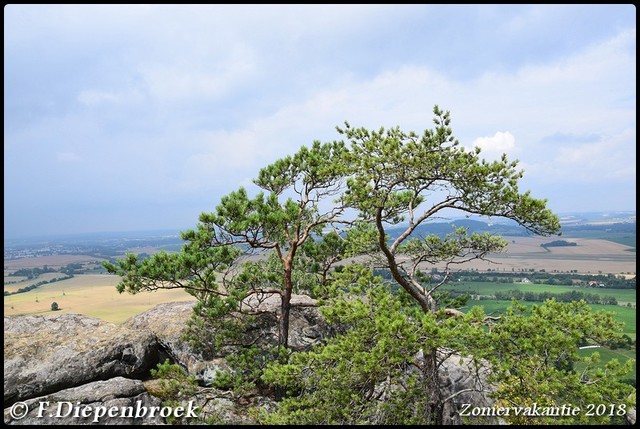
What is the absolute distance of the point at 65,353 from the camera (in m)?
9.84

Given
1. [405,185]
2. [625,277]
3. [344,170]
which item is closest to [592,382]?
[405,185]

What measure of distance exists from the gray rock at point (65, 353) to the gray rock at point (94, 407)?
0.49 meters

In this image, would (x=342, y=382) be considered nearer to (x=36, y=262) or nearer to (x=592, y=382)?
(x=592, y=382)

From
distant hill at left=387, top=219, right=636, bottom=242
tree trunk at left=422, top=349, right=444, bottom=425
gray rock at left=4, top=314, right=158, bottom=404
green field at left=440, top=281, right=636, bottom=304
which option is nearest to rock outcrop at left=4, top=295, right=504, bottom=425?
gray rock at left=4, top=314, right=158, bottom=404

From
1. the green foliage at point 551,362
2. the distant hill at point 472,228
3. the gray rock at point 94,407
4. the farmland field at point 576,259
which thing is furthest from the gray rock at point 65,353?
the farmland field at point 576,259

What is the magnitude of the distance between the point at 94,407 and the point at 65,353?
2142mm

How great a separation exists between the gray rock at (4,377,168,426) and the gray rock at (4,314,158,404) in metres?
0.49

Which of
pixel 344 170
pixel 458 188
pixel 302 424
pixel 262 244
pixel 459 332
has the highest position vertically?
pixel 344 170

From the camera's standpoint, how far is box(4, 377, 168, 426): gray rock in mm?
8227

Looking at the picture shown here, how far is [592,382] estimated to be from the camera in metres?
6.89

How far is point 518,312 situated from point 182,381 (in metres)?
8.30

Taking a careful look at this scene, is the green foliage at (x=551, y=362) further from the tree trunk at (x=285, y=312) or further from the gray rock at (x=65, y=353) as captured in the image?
the gray rock at (x=65, y=353)

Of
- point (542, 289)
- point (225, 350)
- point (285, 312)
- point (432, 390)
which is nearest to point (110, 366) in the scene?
point (225, 350)

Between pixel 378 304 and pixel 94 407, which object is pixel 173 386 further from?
pixel 378 304
